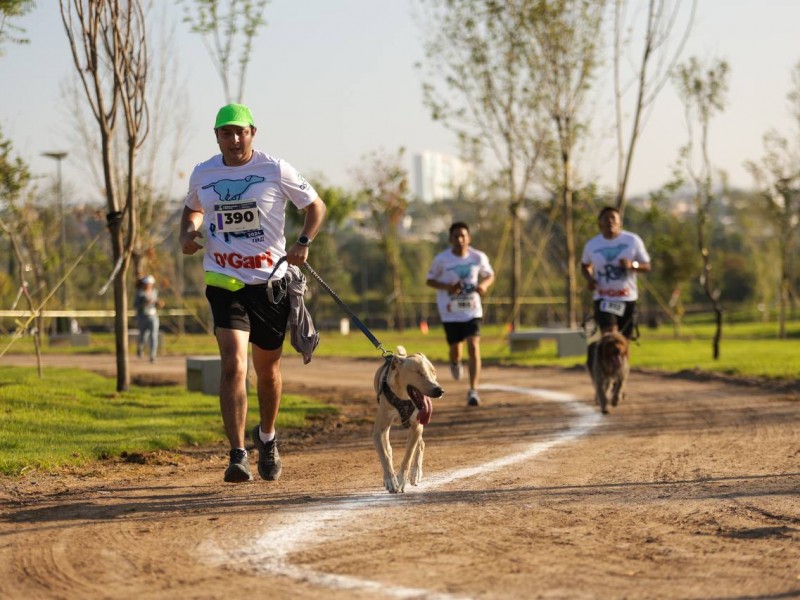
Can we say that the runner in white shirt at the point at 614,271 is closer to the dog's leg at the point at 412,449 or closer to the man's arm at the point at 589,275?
the man's arm at the point at 589,275

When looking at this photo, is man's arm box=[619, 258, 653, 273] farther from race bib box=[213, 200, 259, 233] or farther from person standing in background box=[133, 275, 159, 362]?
person standing in background box=[133, 275, 159, 362]

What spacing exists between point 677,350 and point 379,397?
69.7 ft

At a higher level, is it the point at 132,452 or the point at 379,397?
the point at 379,397

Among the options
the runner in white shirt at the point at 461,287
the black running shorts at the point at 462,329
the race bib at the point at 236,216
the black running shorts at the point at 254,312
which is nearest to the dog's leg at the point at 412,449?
the black running shorts at the point at 254,312

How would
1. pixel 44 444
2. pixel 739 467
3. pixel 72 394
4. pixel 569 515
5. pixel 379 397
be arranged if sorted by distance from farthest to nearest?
pixel 72 394 < pixel 44 444 < pixel 739 467 < pixel 379 397 < pixel 569 515

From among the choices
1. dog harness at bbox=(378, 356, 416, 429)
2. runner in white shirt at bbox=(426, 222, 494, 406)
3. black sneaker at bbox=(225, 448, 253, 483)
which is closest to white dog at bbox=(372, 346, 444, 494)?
dog harness at bbox=(378, 356, 416, 429)

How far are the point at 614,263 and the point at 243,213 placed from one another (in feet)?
23.8

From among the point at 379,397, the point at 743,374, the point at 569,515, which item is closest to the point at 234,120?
the point at 379,397

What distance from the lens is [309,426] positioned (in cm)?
1246

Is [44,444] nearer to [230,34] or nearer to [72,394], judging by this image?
[72,394]

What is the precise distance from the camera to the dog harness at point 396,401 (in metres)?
7.43

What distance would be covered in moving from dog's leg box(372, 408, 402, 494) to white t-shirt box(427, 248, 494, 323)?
24.9ft

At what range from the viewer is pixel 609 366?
12.7m

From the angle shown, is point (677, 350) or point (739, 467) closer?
point (739, 467)
